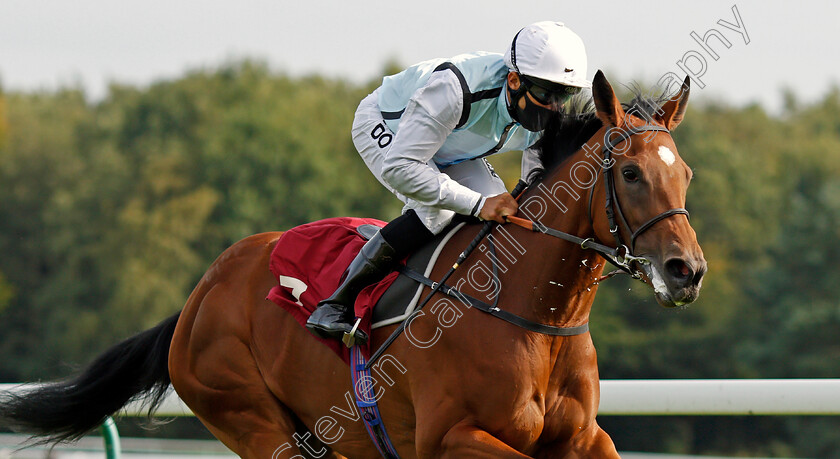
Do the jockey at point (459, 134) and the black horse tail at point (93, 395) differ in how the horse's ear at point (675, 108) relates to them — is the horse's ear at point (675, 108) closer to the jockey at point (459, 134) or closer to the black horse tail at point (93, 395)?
the jockey at point (459, 134)

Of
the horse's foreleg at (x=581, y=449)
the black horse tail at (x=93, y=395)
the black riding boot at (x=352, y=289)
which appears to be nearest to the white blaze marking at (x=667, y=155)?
the horse's foreleg at (x=581, y=449)

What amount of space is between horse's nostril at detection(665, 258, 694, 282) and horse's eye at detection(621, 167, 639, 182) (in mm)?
364

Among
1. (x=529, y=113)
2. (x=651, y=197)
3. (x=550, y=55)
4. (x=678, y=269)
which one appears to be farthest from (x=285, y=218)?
(x=678, y=269)

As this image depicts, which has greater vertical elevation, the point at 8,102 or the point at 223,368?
the point at 223,368

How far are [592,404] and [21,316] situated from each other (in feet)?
127

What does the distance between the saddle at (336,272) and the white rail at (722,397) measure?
4.86ft

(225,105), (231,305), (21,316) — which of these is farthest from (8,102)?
(231,305)

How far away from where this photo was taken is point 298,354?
467cm

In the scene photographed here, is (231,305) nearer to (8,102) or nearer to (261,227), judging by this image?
(261,227)

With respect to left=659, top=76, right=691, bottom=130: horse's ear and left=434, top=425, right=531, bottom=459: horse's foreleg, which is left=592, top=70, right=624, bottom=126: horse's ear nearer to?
left=659, top=76, right=691, bottom=130: horse's ear

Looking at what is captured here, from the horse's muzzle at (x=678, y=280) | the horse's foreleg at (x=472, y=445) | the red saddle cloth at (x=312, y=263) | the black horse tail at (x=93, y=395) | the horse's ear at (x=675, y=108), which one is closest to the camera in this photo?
the horse's muzzle at (x=678, y=280)

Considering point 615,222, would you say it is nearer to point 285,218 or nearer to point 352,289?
point 352,289

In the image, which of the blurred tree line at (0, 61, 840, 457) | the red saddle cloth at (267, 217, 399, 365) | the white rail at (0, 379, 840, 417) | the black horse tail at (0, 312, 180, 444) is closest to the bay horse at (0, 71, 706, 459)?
the red saddle cloth at (267, 217, 399, 365)

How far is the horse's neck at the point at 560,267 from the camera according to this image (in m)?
3.85
